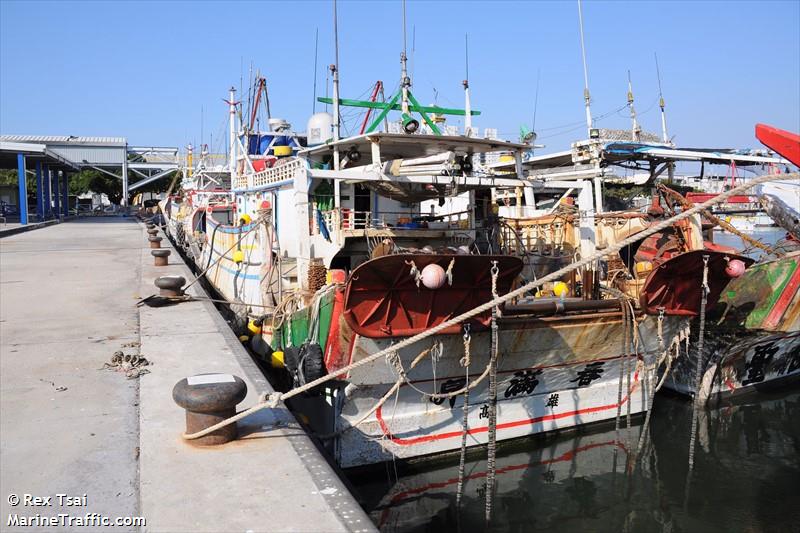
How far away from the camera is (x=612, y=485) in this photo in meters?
8.39

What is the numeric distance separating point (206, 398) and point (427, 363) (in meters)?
3.82

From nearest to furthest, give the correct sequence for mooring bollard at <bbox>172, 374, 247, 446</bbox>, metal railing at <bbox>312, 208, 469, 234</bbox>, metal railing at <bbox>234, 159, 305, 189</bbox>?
1. mooring bollard at <bbox>172, 374, 247, 446</bbox>
2. metal railing at <bbox>312, 208, 469, 234</bbox>
3. metal railing at <bbox>234, 159, 305, 189</bbox>

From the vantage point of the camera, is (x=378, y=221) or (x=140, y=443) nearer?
(x=140, y=443)

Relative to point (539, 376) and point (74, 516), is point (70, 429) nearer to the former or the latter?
point (74, 516)

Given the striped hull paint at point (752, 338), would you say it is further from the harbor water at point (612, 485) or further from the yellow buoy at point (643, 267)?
the yellow buoy at point (643, 267)

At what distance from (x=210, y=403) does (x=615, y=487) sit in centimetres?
602

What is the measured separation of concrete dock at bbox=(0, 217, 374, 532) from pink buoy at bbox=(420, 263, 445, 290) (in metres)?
2.03

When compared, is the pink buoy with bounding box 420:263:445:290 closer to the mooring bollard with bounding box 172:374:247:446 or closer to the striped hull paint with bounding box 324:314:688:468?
the striped hull paint with bounding box 324:314:688:468

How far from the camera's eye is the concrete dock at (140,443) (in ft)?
12.5

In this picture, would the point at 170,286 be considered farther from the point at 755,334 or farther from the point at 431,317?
the point at 755,334

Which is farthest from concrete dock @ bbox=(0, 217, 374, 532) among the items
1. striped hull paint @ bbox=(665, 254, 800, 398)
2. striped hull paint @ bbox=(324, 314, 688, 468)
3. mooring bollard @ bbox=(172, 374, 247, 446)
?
striped hull paint @ bbox=(665, 254, 800, 398)

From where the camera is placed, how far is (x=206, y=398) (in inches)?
178

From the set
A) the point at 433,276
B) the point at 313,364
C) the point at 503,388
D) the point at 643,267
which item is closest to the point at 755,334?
the point at 643,267

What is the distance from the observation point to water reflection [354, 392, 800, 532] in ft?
24.3
